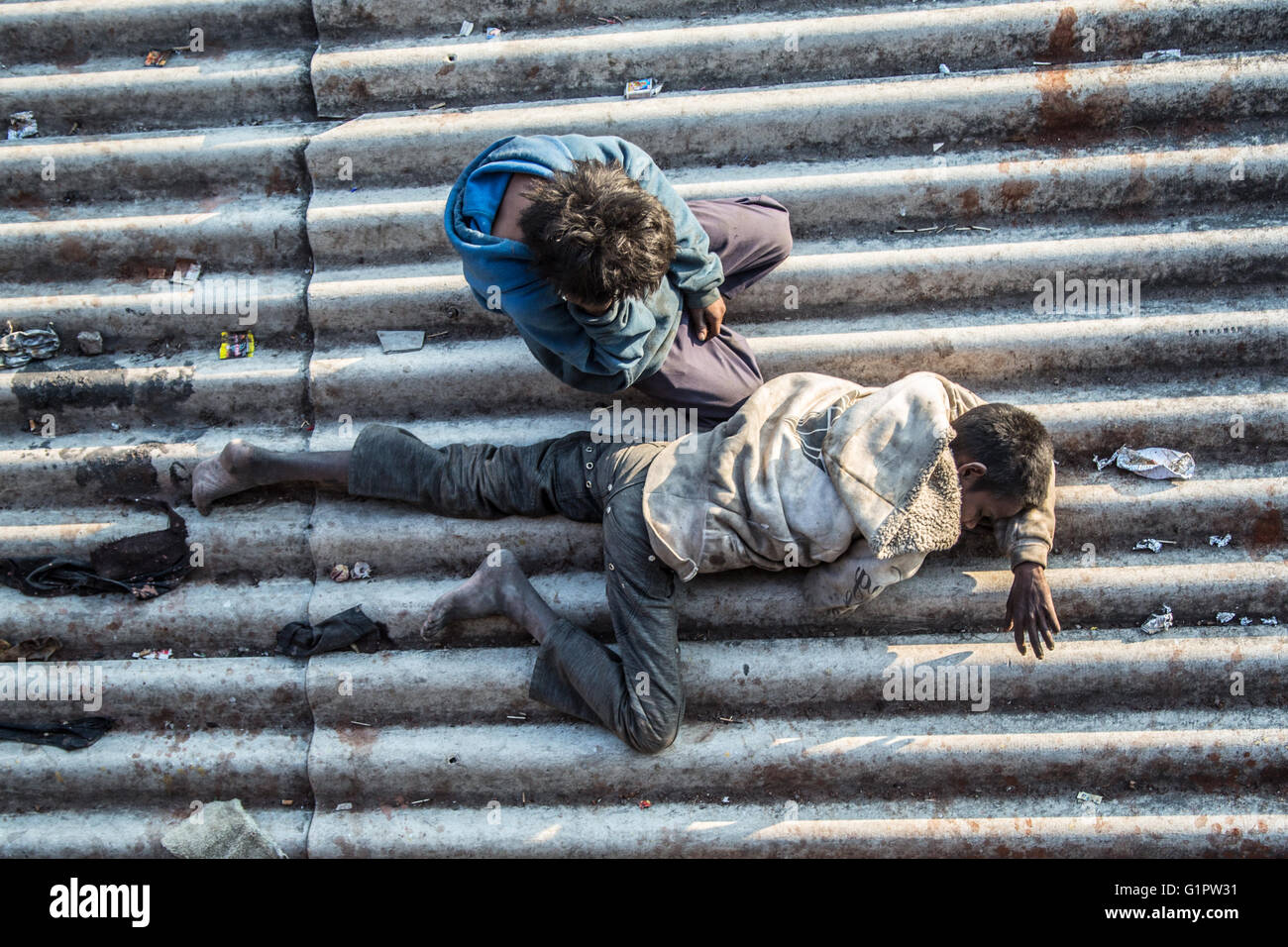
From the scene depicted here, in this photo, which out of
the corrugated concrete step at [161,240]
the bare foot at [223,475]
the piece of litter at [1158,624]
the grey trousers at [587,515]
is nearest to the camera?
the grey trousers at [587,515]

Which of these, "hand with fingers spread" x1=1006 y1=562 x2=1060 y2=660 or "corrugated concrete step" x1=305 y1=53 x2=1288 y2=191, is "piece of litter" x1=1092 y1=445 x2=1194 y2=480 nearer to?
"hand with fingers spread" x1=1006 y1=562 x2=1060 y2=660

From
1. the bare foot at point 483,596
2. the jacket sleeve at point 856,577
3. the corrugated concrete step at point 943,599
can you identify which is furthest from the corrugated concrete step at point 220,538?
the jacket sleeve at point 856,577

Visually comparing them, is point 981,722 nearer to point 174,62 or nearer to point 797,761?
point 797,761

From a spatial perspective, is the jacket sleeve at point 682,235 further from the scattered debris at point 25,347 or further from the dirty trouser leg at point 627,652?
the scattered debris at point 25,347

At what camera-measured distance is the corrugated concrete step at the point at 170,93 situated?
135 inches

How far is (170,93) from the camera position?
11.3 ft

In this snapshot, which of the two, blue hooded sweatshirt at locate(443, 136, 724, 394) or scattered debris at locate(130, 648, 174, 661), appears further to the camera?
scattered debris at locate(130, 648, 174, 661)

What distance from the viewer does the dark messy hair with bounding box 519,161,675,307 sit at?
2.29 meters

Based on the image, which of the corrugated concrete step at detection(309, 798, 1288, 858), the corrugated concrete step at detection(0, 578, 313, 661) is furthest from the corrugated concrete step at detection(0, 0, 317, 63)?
the corrugated concrete step at detection(309, 798, 1288, 858)

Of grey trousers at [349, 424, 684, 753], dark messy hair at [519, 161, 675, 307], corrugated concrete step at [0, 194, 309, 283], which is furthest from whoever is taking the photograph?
corrugated concrete step at [0, 194, 309, 283]

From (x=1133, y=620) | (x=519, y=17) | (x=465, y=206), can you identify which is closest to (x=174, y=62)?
(x=519, y=17)

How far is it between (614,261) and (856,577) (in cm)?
117

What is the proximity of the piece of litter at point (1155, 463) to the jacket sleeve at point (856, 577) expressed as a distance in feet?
2.56

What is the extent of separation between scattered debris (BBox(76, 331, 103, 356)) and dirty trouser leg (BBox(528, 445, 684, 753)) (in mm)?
1939
